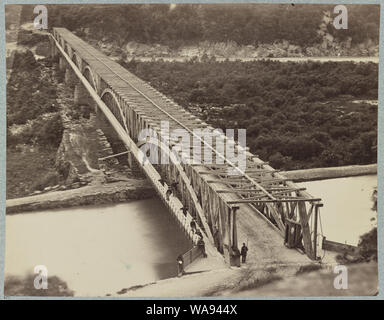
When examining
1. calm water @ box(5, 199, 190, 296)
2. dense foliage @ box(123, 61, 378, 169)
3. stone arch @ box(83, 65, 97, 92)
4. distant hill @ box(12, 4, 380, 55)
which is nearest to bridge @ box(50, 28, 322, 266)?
stone arch @ box(83, 65, 97, 92)

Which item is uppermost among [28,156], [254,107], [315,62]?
[315,62]

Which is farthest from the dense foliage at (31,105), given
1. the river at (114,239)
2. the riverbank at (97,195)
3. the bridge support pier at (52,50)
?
the river at (114,239)

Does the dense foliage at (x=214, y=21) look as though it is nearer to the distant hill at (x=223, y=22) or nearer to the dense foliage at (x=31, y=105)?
the distant hill at (x=223, y=22)
